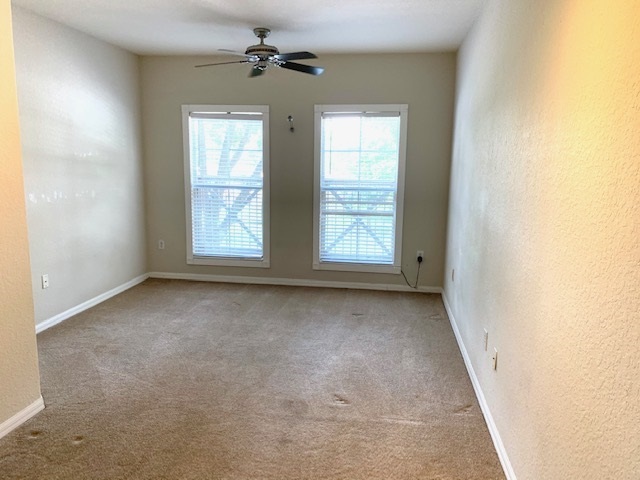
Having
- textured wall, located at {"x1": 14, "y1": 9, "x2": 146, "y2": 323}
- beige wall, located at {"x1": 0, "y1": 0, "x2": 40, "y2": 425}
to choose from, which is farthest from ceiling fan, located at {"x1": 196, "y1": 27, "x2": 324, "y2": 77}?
beige wall, located at {"x1": 0, "y1": 0, "x2": 40, "y2": 425}

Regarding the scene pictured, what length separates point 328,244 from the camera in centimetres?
523

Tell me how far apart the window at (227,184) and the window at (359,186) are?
0.66 meters

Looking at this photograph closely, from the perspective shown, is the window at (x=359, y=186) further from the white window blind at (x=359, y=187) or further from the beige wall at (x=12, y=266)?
the beige wall at (x=12, y=266)

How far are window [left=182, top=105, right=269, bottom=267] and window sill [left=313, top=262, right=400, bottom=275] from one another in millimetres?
678

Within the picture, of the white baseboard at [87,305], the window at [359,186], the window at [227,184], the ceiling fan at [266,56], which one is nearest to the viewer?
the ceiling fan at [266,56]

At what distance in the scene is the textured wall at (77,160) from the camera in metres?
3.66

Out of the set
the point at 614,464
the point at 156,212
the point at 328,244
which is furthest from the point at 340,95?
the point at 614,464

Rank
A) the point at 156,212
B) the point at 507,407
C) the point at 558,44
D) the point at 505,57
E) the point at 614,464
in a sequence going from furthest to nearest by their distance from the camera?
the point at 156,212, the point at 505,57, the point at 507,407, the point at 558,44, the point at 614,464

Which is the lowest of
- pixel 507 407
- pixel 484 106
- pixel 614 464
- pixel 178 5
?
pixel 507 407

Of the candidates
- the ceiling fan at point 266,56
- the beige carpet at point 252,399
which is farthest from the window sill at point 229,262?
the ceiling fan at point 266,56

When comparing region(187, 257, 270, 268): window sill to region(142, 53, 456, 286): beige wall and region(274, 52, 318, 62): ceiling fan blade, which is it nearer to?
region(142, 53, 456, 286): beige wall

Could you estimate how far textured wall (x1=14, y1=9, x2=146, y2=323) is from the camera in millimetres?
3658

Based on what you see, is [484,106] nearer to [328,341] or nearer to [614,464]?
[328,341]

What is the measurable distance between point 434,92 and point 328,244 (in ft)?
6.68
